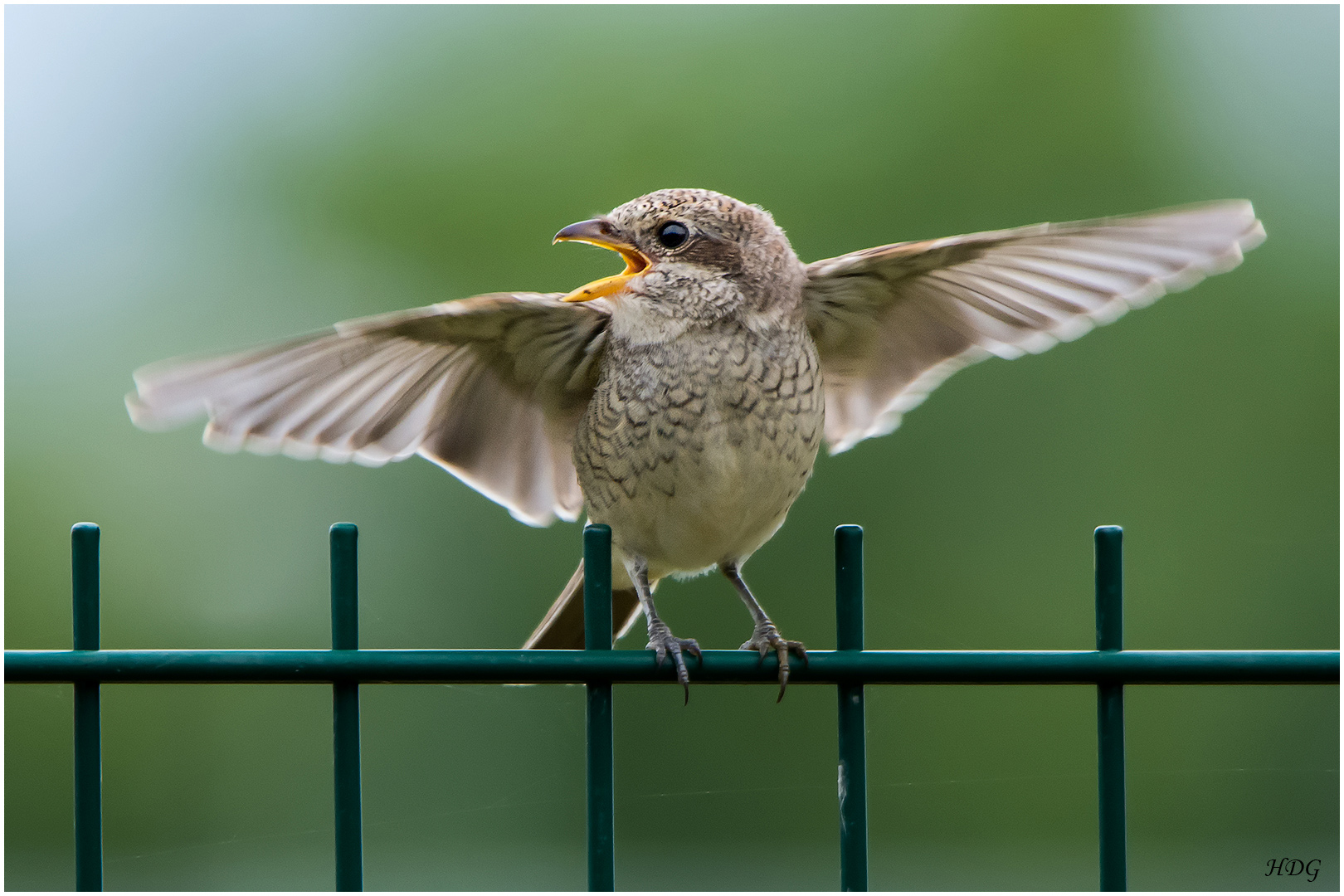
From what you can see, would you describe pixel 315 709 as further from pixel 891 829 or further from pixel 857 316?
pixel 857 316

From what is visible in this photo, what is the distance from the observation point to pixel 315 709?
8.68 m

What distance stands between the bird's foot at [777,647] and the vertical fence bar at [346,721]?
681mm

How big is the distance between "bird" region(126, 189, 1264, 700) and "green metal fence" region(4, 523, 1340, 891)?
0.63 m

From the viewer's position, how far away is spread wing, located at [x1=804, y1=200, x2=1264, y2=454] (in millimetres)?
2699

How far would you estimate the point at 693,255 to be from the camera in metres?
2.96

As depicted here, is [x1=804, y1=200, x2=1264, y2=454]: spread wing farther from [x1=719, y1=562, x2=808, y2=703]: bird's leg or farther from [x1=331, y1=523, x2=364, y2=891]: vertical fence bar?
[x1=331, y1=523, x2=364, y2=891]: vertical fence bar

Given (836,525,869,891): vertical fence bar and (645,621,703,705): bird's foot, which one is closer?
(836,525,869,891): vertical fence bar

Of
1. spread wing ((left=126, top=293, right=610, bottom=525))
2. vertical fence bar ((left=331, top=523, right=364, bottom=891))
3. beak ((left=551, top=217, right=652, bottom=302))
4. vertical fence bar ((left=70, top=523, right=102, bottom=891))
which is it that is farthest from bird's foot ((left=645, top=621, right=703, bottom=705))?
vertical fence bar ((left=70, top=523, right=102, bottom=891))

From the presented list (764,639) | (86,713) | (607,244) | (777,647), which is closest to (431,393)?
(607,244)

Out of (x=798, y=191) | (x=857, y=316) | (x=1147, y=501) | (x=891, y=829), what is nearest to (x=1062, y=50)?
(x=798, y=191)

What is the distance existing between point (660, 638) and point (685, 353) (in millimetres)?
647

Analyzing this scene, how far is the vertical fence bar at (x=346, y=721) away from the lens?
195cm

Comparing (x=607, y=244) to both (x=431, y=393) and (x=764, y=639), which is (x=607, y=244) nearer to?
(x=431, y=393)

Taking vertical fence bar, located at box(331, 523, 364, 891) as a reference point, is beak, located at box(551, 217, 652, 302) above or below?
above
